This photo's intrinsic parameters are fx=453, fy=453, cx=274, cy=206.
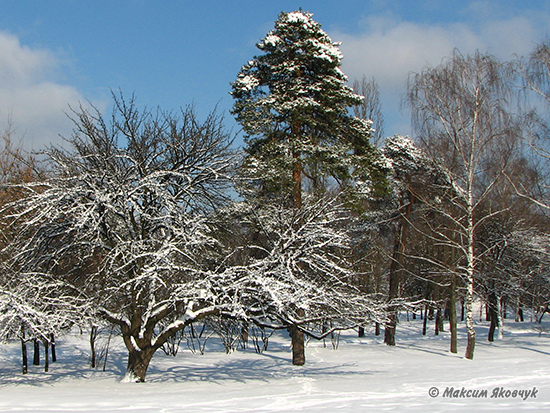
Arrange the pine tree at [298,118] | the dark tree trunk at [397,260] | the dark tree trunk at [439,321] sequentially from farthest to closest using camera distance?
1. the dark tree trunk at [439,321]
2. the dark tree trunk at [397,260]
3. the pine tree at [298,118]

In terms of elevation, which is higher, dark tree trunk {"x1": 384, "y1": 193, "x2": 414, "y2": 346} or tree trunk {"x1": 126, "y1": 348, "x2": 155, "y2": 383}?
dark tree trunk {"x1": 384, "y1": 193, "x2": 414, "y2": 346}

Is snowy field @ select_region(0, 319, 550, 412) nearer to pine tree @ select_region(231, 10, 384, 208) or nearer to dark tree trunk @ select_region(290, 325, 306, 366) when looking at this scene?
dark tree trunk @ select_region(290, 325, 306, 366)

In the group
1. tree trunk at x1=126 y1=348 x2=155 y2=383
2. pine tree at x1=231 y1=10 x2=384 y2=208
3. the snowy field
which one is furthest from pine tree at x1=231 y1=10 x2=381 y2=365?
tree trunk at x1=126 y1=348 x2=155 y2=383

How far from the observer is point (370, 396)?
8586 mm

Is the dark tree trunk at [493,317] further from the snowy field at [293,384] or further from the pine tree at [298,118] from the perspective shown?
the pine tree at [298,118]

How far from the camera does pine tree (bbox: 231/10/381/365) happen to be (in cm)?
1525

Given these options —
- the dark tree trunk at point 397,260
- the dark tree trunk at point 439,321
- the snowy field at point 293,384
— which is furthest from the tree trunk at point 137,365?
the dark tree trunk at point 439,321

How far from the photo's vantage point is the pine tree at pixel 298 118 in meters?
15.2

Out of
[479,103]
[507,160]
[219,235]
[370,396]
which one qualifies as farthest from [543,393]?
[479,103]

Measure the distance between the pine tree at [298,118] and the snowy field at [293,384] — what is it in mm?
2945

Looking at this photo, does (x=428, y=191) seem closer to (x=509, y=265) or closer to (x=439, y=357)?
(x=439, y=357)

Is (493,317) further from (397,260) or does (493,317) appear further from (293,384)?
(293,384)

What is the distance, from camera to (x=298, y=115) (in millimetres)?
15000

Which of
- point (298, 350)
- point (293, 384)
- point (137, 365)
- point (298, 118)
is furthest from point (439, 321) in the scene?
point (137, 365)
